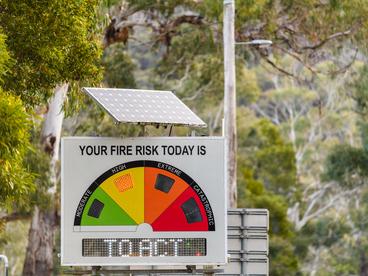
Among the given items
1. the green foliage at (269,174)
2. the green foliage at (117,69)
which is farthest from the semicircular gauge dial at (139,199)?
the green foliage at (269,174)

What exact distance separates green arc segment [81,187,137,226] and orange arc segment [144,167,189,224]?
0.23 m

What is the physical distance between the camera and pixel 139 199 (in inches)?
515

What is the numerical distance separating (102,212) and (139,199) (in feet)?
1.37

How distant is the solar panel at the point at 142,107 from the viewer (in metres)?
13.1

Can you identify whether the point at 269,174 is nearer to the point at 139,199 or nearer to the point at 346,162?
the point at 346,162

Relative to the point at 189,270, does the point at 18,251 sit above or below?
above

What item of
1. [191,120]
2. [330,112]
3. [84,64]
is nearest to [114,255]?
[191,120]

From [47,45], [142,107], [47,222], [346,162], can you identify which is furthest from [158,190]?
[346,162]

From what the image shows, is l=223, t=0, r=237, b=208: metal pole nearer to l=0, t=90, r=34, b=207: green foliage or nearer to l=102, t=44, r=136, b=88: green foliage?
l=102, t=44, r=136, b=88: green foliage

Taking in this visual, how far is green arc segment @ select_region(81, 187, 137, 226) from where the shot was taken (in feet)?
42.9

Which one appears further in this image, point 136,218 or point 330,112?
point 330,112

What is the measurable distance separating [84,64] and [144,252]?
13.6 ft

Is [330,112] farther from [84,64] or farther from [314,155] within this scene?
[84,64]

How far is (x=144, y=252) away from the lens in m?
13.1
